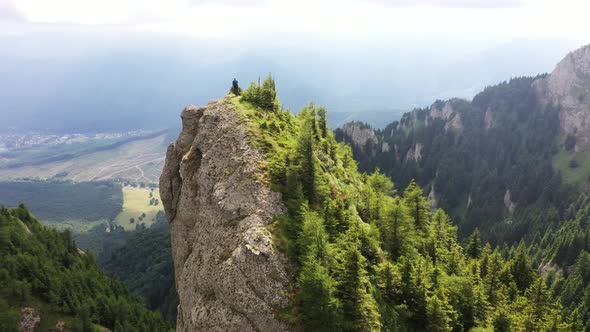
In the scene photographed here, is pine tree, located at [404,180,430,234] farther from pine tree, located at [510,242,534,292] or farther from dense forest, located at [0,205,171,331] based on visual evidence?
dense forest, located at [0,205,171,331]

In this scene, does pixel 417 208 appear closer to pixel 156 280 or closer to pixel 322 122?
pixel 322 122

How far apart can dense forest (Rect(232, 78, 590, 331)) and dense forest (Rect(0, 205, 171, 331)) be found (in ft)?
242

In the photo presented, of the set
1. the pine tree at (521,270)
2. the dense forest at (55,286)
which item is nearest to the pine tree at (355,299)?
the pine tree at (521,270)

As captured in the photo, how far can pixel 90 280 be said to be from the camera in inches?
4294

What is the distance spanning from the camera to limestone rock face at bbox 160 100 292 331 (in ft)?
100

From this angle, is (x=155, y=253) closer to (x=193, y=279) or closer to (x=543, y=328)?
(x=193, y=279)

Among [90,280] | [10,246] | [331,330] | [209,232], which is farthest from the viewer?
[90,280]

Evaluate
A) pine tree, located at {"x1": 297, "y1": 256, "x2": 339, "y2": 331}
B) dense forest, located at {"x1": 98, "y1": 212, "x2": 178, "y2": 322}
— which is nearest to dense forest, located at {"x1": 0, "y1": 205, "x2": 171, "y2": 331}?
dense forest, located at {"x1": 98, "y1": 212, "x2": 178, "y2": 322}

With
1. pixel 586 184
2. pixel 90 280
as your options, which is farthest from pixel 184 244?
pixel 586 184

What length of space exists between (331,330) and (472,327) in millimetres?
21524

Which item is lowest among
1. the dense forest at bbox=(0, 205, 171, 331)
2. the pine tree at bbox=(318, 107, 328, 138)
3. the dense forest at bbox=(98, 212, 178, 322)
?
the dense forest at bbox=(98, 212, 178, 322)

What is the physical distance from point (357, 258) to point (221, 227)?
48.5 ft

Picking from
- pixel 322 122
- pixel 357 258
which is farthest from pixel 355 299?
pixel 322 122

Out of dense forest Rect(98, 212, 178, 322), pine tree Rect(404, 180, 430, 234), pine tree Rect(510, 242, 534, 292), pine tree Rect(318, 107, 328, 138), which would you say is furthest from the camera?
dense forest Rect(98, 212, 178, 322)
